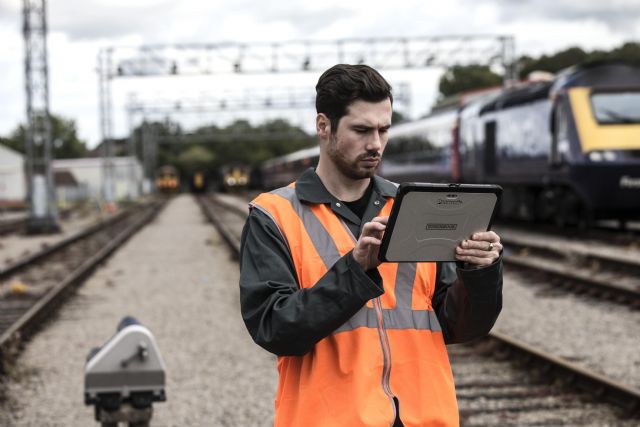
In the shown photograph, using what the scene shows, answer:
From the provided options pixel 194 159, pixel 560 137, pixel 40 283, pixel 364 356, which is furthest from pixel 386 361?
pixel 194 159

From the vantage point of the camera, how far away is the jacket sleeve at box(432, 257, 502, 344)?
7.84ft

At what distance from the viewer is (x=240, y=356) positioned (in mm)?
8281

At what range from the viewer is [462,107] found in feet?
78.6

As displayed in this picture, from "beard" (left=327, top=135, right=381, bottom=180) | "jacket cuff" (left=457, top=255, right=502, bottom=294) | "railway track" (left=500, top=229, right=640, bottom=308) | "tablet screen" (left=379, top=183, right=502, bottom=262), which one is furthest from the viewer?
"railway track" (left=500, top=229, right=640, bottom=308)

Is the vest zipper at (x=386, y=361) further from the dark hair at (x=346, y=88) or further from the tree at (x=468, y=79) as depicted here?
the tree at (x=468, y=79)

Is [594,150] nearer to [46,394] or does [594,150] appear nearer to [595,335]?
[595,335]

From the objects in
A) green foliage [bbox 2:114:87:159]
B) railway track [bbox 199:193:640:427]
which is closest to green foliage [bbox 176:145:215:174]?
green foliage [bbox 2:114:87:159]

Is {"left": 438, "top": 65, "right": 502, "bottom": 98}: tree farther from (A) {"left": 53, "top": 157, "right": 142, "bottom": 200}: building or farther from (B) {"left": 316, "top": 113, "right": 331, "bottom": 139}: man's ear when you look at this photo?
(B) {"left": 316, "top": 113, "right": 331, "bottom": 139}: man's ear

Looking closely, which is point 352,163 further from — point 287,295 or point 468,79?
point 468,79

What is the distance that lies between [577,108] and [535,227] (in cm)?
511

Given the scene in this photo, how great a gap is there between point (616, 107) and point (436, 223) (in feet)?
50.7

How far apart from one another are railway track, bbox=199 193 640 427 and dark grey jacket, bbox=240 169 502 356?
11.0 feet

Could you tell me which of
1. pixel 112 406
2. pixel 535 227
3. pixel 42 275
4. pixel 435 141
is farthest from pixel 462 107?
pixel 112 406

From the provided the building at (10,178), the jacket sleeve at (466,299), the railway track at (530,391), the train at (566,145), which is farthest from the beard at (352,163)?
the building at (10,178)
